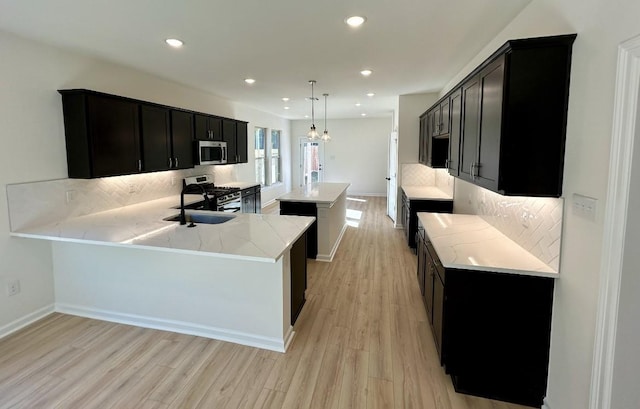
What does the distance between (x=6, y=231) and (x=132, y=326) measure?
1358 mm

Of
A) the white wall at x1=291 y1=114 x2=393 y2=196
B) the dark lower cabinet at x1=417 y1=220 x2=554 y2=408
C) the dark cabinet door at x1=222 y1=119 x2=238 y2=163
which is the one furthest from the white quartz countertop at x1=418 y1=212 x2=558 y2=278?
the white wall at x1=291 y1=114 x2=393 y2=196

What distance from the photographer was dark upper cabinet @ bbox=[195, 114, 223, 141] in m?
5.12

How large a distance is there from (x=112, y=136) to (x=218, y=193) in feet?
6.21

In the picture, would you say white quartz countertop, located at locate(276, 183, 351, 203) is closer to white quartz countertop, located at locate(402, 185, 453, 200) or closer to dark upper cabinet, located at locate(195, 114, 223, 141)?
white quartz countertop, located at locate(402, 185, 453, 200)

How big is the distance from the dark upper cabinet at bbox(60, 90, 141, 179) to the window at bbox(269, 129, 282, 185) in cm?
600

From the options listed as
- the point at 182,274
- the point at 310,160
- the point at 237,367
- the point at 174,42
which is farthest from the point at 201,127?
the point at 310,160

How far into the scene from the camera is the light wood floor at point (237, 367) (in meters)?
2.14

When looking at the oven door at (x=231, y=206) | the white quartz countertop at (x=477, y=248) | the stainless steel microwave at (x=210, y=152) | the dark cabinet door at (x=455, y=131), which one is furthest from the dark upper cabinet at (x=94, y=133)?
the dark cabinet door at (x=455, y=131)

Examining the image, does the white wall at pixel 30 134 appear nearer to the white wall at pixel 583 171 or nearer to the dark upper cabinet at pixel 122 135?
the dark upper cabinet at pixel 122 135

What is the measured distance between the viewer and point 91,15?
251 centimetres

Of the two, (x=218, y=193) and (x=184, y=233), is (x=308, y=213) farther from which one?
(x=184, y=233)

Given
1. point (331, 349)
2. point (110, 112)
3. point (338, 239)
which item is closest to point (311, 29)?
point (110, 112)

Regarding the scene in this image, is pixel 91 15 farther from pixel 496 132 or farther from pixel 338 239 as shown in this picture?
pixel 338 239

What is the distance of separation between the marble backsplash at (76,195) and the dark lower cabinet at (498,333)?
3620 mm
